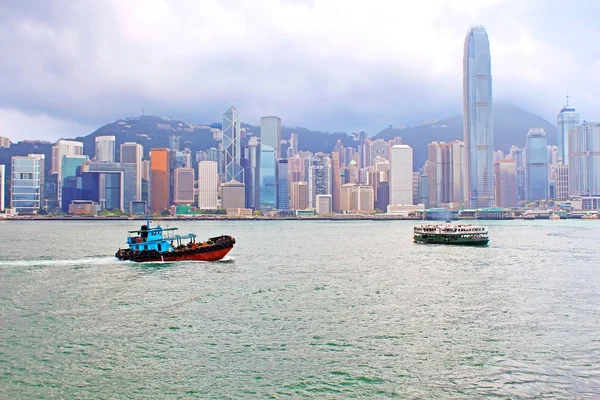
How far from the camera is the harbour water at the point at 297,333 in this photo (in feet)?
54.4

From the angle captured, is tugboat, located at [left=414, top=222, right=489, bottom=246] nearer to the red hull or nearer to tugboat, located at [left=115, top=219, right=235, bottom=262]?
tugboat, located at [left=115, top=219, right=235, bottom=262]

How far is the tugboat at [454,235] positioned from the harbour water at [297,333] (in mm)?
23637

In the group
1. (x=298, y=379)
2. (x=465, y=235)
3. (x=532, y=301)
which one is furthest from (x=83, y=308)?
(x=465, y=235)

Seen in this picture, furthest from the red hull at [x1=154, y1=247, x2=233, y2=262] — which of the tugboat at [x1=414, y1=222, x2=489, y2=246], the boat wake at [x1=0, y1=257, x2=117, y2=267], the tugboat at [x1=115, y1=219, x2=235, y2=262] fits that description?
the tugboat at [x1=414, y1=222, x2=489, y2=246]

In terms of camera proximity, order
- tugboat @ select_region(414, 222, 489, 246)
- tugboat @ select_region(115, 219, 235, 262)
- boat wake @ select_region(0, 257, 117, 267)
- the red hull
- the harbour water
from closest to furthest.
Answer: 1. the harbour water
2. boat wake @ select_region(0, 257, 117, 267)
3. tugboat @ select_region(115, 219, 235, 262)
4. the red hull
5. tugboat @ select_region(414, 222, 489, 246)

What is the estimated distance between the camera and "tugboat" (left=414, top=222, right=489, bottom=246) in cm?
6469

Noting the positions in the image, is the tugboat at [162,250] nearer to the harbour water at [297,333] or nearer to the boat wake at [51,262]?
the boat wake at [51,262]

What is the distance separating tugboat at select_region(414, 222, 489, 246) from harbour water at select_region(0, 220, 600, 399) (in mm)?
23637

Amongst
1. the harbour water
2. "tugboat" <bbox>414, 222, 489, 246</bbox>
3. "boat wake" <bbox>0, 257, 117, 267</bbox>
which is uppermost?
"tugboat" <bbox>414, 222, 489, 246</bbox>

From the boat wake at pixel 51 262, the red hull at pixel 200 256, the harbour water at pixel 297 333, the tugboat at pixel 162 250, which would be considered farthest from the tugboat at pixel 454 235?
the boat wake at pixel 51 262

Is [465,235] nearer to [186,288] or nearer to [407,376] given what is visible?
[186,288]

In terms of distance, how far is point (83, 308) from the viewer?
2669 cm

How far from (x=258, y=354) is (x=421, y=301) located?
1172 centimetres

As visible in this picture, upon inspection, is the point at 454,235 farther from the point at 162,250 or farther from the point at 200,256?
the point at 162,250
